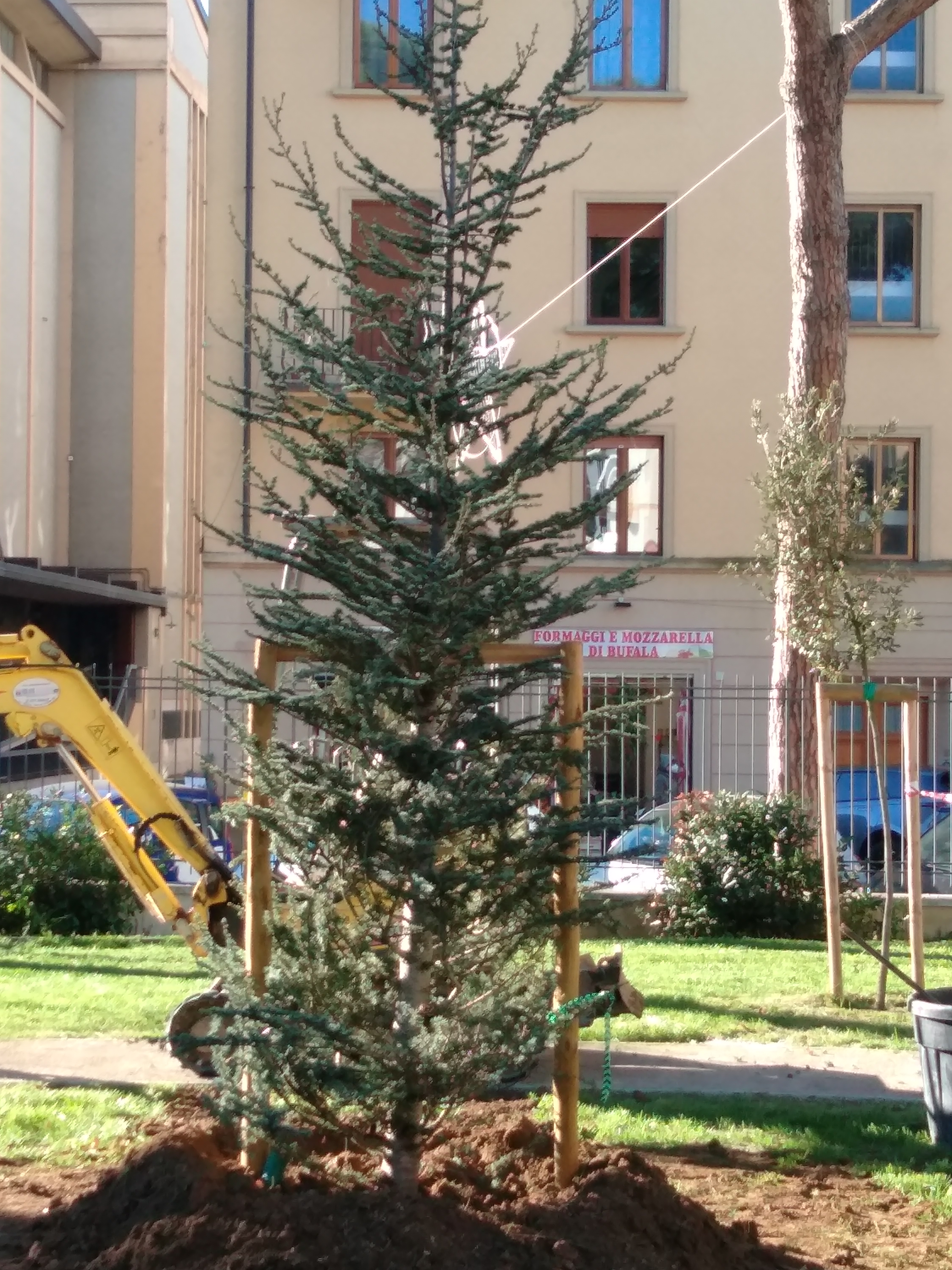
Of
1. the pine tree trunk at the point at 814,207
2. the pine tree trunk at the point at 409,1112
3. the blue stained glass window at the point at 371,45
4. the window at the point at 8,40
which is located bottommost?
the pine tree trunk at the point at 409,1112

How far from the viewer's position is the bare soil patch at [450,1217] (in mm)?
4203

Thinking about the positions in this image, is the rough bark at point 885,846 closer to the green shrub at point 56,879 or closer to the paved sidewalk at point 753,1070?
the paved sidewalk at point 753,1070

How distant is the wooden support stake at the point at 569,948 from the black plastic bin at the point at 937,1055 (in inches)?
72.0

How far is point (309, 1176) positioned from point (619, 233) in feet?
70.1

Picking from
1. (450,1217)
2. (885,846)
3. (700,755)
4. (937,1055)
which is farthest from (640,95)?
(450,1217)

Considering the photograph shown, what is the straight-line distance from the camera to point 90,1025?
8.91 m

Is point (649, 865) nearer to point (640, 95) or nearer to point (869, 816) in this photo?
point (869, 816)

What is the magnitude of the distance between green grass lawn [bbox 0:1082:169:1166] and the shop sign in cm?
1728

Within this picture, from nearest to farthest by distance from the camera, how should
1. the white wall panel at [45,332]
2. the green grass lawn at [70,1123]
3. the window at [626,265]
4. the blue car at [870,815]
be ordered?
the green grass lawn at [70,1123], the blue car at [870,815], the window at [626,265], the white wall panel at [45,332]

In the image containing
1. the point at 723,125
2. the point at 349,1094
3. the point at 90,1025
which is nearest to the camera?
the point at 349,1094

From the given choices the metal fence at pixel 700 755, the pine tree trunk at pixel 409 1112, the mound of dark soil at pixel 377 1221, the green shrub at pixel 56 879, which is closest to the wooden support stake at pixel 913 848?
the metal fence at pixel 700 755

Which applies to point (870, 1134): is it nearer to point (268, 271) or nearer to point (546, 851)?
point (546, 851)

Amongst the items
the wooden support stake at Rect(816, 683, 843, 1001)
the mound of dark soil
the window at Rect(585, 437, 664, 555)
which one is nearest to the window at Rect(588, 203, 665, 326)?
the window at Rect(585, 437, 664, 555)

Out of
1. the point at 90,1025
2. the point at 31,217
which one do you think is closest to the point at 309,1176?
the point at 90,1025
